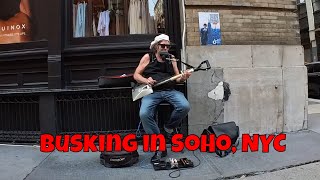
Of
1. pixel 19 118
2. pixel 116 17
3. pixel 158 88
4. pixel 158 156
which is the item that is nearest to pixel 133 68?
pixel 116 17

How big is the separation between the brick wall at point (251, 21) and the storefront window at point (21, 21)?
2749 millimetres

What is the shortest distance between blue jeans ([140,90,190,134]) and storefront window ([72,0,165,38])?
6.21ft

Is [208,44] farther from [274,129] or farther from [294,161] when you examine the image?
[294,161]

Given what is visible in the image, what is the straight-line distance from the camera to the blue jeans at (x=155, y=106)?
4.89 metres

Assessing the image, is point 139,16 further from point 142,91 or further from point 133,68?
point 142,91

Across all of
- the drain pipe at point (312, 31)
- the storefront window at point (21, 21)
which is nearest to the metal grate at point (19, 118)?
the storefront window at point (21, 21)

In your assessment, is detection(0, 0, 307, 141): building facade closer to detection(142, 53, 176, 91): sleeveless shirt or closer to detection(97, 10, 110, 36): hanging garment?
detection(97, 10, 110, 36): hanging garment

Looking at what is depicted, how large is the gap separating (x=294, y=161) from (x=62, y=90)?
3.91 meters

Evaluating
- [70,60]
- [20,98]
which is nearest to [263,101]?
[70,60]

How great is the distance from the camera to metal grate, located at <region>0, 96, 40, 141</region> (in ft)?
20.5

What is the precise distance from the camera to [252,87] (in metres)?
6.26

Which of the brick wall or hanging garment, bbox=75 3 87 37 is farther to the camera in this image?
hanging garment, bbox=75 3 87 37

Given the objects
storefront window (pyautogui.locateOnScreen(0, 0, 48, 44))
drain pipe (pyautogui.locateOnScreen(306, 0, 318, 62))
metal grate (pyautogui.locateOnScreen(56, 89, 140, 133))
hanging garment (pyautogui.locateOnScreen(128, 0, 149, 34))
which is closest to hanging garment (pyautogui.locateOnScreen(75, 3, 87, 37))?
storefront window (pyautogui.locateOnScreen(0, 0, 48, 44))

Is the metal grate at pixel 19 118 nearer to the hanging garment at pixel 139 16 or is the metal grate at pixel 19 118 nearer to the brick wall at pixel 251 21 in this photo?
the hanging garment at pixel 139 16
